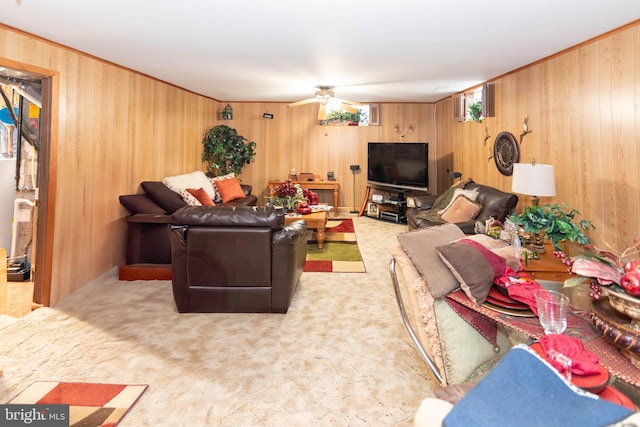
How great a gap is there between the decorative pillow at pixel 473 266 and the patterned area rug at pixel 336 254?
2.36 meters

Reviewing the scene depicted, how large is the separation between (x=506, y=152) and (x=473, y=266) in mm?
3582

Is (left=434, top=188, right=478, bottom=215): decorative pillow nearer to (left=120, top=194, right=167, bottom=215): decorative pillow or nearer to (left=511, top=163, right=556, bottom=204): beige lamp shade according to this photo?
(left=511, top=163, right=556, bottom=204): beige lamp shade

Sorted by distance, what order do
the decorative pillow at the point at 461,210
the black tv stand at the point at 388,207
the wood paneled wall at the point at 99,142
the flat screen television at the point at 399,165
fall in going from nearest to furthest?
the wood paneled wall at the point at 99,142, the decorative pillow at the point at 461,210, the flat screen television at the point at 399,165, the black tv stand at the point at 388,207

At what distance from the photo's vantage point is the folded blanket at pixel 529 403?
674 mm

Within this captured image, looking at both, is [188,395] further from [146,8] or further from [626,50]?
[626,50]

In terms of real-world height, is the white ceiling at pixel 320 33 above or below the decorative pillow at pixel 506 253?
above

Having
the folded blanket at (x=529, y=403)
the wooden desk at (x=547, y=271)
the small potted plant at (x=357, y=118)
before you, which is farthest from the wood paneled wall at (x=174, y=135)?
the folded blanket at (x=529, y=403)

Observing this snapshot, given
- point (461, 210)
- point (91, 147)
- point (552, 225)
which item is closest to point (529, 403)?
point (552, 225)

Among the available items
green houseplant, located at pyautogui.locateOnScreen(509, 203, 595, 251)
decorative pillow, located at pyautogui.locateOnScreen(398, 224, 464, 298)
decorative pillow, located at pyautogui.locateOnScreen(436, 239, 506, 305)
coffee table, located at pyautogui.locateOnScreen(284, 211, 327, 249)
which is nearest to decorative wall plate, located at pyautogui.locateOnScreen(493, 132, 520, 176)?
green houseplant, located at pyautogui.locateOnScreen(509, 203, 595, 251)

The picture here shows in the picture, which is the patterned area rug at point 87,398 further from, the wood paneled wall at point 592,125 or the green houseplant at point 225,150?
the green houseplant at point 225,150

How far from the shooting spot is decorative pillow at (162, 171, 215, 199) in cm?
466

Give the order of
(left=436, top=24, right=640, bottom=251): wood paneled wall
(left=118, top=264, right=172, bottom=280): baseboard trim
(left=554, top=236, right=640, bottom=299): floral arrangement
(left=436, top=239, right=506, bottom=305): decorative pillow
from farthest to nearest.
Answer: (left=118, top=264, right=172, bottom=280): baseboard trim → (left=436, top=24, right=640, bottom=251): wood paneled wall → (left=436, top=239, right=506, bottom=305): decorative pillow → (left=554, top=236, right=640, bottom=299): floral arrangement

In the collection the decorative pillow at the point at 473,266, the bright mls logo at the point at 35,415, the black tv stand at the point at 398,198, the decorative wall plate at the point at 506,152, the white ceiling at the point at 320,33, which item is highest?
the white ceiling at the point at 320,33

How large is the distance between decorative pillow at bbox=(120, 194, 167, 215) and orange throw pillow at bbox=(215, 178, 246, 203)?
1788mm
